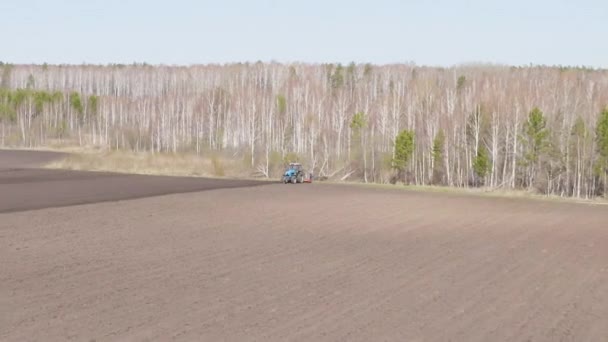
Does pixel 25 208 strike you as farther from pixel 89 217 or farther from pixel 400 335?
pixel 400 335

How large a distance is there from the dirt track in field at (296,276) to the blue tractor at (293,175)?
21950 millimetres

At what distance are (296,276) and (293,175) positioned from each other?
4022 centimetres

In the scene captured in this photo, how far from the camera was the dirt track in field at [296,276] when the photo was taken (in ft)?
49.7

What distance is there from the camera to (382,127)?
9219 cm

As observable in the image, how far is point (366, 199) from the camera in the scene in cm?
4675

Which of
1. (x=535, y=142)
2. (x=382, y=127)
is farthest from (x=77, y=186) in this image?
(x=382, y=127)

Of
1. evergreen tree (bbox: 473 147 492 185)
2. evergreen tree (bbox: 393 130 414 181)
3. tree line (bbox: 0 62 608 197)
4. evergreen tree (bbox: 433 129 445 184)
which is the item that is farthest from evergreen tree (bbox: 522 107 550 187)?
evergreen tree (bbox: 393 130 414 181)

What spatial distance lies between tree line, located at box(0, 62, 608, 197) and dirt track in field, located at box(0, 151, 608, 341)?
114 ft

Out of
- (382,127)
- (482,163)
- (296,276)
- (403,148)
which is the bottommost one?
(296,276)

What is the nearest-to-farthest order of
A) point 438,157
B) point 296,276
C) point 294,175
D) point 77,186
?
point 296,276
point 77,186
point 294,175
point 438,157

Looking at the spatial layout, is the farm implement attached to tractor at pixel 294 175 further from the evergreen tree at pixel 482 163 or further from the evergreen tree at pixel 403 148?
the evergreen tree at pixel 482 163

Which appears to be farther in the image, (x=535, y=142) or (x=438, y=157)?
(x=438, y=157)

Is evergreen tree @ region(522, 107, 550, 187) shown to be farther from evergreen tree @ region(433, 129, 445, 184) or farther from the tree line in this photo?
evergreen tree @ region(433, 129, 445, 184)

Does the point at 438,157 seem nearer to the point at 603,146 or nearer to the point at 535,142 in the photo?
the point at 535,142
